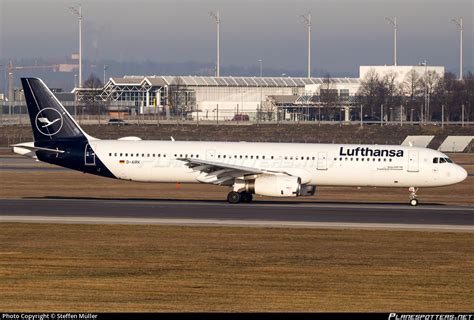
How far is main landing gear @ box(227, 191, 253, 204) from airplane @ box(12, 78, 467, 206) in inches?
2.0

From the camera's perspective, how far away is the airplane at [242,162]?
51281 mm

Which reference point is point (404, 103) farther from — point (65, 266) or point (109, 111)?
point (65, 266)

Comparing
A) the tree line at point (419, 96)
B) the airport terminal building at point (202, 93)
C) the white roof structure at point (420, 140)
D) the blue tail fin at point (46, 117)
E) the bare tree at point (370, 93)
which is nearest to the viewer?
the blue tail fin at point (46, 117)

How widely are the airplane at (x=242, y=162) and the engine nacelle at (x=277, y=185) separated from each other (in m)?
0.08

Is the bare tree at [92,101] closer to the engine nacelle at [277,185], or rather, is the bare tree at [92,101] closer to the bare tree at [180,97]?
the bare tree at [180,97]

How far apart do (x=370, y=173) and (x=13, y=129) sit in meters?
79.9

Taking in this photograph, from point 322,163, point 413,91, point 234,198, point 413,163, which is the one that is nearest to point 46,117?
point 234,198

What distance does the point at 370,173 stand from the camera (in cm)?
5147

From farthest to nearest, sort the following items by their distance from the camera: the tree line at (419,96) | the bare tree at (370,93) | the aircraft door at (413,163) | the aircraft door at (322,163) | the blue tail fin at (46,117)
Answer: the bare tree at (370,93), the tree line at (419,96), the blue tail fin at (46,117), the aircraft door at (322,163), the aircraft door at (413,163)

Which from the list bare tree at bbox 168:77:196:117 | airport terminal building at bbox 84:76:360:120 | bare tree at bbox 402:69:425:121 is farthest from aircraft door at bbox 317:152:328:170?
airport terminal building at bbox 84:76:360:120

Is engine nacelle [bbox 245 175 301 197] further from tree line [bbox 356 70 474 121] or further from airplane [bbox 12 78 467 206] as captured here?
tree line [bbox 356 70 474 121]

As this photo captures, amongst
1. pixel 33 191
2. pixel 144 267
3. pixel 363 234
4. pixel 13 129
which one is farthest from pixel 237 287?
pixel 13 129

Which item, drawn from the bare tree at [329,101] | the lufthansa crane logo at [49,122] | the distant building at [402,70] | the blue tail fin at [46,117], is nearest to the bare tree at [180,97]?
the bare tree at [329,101]

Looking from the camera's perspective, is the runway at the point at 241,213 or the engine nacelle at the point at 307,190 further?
the engine nacelle at the point at 307,190
